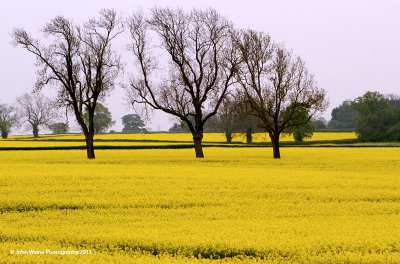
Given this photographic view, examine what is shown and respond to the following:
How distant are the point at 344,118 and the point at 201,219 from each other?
147088mm

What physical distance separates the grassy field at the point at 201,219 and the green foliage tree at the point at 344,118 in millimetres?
117770

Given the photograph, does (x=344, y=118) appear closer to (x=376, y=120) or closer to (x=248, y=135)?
(x=376, y=120)

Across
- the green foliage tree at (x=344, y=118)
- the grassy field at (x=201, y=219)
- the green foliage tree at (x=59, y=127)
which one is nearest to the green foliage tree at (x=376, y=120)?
the green foliage tree at (x=344, y=118)

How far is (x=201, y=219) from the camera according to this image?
11.7 metres

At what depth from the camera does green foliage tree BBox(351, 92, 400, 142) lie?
8322 centimetres

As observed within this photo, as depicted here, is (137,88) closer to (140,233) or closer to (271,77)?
(271,77)

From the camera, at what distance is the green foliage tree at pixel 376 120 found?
83219mm

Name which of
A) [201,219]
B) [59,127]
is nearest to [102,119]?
[59,127]

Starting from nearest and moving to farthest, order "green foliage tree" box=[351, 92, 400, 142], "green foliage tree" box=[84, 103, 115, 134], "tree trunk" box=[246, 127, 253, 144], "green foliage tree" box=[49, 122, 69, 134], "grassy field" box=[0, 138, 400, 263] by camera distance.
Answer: "grassy field" box=[0, 138, 400, 263] < "green foliage tree" box=[49, 122, 69, 134] < "tree trunk" box=[246, 127, 253, 144] < "green foliage tree" box=[351, 92, 400, 142] < "green foliage tree" box=[84, 103, 115, 134]

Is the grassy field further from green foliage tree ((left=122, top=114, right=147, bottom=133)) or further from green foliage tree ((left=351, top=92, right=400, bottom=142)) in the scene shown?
green foliage tree ((left=122, top=114, right=147, bottom=133))

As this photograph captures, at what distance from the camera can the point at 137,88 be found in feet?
128

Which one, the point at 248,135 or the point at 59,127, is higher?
the point at 59,127

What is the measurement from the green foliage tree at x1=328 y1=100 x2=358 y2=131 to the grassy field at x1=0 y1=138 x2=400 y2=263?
386 ft

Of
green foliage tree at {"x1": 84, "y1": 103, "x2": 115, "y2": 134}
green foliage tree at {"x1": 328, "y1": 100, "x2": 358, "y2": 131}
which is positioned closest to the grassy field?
green foliage tree at {"x1": 84, "y1": 103, "x2": 115, "y2": 134}
